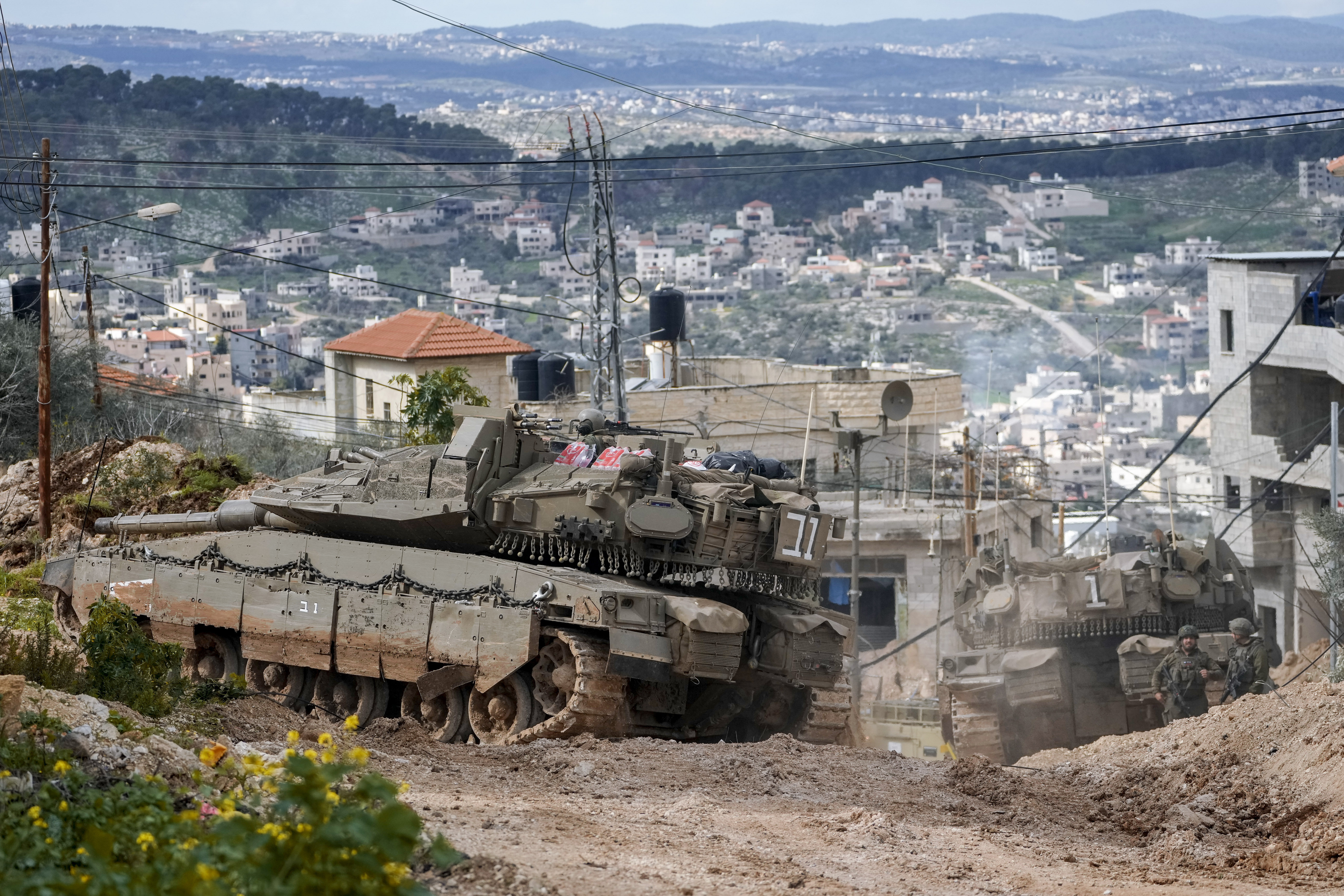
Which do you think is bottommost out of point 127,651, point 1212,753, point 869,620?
point 869,620

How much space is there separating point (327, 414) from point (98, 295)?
71.6 m

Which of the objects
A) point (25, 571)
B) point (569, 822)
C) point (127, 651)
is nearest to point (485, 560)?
point (127, 651)

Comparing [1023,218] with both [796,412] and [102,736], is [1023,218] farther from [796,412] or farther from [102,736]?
[102,736]

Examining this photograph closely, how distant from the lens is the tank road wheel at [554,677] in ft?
51.3

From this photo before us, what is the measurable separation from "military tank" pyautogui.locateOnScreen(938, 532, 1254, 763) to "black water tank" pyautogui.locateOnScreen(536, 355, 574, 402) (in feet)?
56.2

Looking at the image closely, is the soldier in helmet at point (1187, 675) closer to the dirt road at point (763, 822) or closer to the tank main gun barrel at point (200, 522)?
the dirt road at point (763, 822)

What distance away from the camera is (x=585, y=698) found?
1540 centimetres

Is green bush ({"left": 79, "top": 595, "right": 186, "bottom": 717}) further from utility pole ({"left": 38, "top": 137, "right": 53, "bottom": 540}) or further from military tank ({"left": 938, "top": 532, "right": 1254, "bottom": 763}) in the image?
military tank ({"left": 938, "top": 532, "right": 1254, "bottom": 763})

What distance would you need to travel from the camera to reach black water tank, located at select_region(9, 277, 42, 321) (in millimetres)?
38469

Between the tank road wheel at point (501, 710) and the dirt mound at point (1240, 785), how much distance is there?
4845mm

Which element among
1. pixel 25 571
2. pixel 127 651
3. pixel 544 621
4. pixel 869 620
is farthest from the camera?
pixel 869 620

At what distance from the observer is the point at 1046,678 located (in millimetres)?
20500

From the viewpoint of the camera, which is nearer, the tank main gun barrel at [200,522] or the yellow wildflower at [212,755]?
the yellow wildflower at [212,755]

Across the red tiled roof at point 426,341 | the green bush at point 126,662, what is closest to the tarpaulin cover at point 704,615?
the green bush at point 126,662
